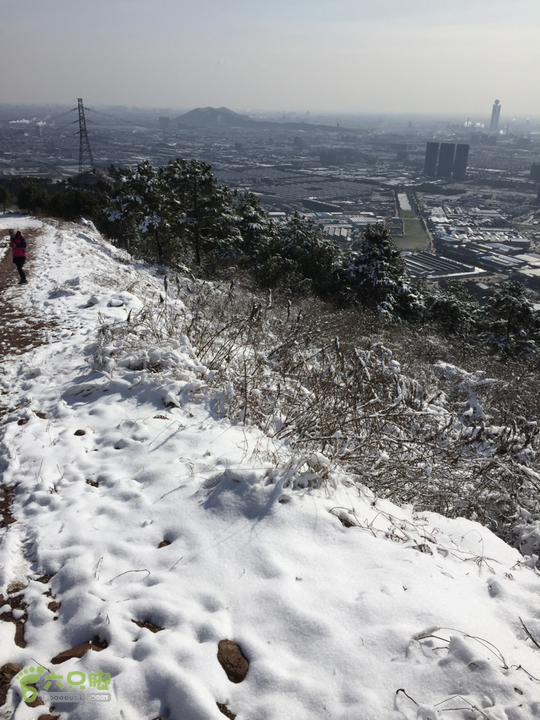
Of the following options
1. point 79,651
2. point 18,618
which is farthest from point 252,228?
point 79,651

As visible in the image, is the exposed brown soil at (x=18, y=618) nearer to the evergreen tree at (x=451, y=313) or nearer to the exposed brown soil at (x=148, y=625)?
the exposed brown soil at (x=148, y=625)

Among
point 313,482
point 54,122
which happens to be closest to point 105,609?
point 313,482

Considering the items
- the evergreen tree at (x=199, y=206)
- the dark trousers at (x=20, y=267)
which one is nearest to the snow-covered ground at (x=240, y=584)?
the dark trousers at (x=20, y=267)

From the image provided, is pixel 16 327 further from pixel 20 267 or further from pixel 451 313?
pixel 451 313

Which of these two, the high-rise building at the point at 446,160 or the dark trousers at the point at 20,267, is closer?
the dark trousers at the point at 20,267

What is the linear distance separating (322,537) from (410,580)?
55cm

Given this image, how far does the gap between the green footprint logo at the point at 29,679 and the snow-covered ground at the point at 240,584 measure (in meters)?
0.03

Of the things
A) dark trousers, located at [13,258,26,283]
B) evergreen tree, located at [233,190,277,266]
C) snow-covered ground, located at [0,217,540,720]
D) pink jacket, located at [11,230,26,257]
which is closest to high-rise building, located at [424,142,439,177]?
evergreen tree, located at [233,190,277,266]

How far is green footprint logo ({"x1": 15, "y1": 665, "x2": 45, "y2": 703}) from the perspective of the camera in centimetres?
179

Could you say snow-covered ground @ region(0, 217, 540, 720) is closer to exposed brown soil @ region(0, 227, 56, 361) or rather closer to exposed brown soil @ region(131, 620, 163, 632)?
exposed brown soil @ region(131, 620, 163, 632)

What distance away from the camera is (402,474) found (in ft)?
12.0

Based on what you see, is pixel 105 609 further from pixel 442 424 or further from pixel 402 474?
pixel 442 424

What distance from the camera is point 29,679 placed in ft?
6.10

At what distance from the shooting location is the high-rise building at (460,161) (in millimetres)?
91125
